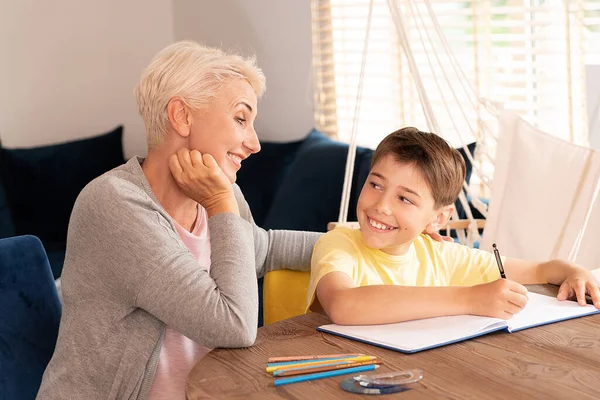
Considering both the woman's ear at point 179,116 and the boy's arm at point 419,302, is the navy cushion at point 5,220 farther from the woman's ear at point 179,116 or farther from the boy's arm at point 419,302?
the boy's arm at point 419,302

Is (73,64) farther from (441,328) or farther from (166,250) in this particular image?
(441,328)

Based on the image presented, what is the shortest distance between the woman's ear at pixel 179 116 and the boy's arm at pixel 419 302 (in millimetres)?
431

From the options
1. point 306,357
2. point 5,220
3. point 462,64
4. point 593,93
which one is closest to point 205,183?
point 306,357

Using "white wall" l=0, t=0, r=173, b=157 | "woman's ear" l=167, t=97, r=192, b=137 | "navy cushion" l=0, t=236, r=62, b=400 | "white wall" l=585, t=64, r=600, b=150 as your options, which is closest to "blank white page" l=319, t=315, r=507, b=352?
"woman's ear" l=167, t=97, r=192, b=137

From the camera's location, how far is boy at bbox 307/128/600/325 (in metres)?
1.36

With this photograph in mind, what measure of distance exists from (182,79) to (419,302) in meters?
0.59

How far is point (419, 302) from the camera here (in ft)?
4.42

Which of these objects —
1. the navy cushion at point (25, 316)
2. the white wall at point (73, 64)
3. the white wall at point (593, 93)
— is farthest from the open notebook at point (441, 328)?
the white wall at point (73, 64)

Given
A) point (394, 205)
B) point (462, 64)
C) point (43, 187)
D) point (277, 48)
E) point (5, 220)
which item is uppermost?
point (277, 48)

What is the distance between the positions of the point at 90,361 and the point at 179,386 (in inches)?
6.2

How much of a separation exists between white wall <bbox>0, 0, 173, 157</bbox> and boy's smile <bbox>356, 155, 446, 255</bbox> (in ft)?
10.0

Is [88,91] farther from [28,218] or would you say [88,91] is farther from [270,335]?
[270,335]

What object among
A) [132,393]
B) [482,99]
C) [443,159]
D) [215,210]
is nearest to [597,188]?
[482,99]

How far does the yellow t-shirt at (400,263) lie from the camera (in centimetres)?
151
